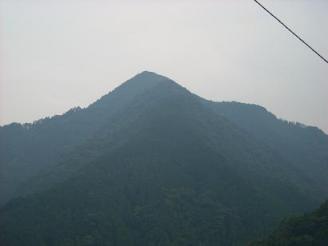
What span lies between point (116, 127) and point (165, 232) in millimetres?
33684

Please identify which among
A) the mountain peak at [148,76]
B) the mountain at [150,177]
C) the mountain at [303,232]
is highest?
the mountain peak at [148,76]

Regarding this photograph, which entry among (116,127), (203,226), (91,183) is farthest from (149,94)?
(203,226)

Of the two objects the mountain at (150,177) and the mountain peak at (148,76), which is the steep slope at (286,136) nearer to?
the mountain at (150,177)

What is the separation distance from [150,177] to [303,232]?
31.9 meters

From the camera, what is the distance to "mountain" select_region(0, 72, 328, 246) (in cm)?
5553

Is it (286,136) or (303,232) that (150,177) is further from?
(286,136)

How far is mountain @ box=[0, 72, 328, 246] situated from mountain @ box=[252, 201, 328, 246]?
1638 centimetres

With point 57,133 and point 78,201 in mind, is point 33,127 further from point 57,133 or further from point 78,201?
point 78,201

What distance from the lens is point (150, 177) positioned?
217 ft

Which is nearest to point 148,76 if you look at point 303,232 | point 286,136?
point 286,136

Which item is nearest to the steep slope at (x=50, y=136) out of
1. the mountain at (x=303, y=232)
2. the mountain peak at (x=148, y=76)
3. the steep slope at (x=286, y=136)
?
the mountain peak at (x=148, y=76)

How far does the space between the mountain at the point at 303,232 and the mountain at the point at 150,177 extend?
1638 centimetres

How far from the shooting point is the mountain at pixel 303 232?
34469mm

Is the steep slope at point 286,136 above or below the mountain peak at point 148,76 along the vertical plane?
below
